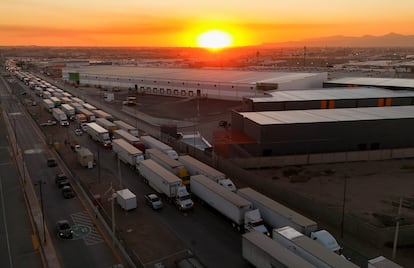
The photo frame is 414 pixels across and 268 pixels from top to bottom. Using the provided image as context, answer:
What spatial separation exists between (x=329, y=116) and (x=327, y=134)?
161 inches

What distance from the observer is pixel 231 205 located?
26.4m

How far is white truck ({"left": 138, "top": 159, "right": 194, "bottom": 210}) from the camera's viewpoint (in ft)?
98.5

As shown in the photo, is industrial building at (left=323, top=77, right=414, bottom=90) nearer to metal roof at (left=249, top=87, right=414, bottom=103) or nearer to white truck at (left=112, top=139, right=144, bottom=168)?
metal roof at (left=249, top=87, right=414, bottom=103)

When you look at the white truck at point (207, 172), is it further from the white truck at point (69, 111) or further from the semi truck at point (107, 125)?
the white truck at point (69, 111)

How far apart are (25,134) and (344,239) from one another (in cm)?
4896

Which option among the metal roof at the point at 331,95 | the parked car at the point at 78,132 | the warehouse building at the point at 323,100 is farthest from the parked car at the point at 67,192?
the metal roof at the point at 331,95

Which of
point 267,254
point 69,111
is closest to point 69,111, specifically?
point 69,111

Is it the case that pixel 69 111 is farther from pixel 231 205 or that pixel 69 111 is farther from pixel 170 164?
pixel 231 205

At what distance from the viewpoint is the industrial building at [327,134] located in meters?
41.8

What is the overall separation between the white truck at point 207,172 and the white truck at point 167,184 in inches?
108

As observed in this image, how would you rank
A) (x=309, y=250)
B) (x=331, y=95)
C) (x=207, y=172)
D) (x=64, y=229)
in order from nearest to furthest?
(x=309, y=250)
(x=64, y=229)
(x=207, y=172)
(x=331, y=95)

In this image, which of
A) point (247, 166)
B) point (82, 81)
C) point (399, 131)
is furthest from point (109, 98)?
point (399, 131)

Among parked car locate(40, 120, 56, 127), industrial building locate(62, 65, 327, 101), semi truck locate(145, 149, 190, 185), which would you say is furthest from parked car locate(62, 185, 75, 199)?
industrial building locate(62, 65, 327, 101)

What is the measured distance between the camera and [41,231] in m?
26.2
